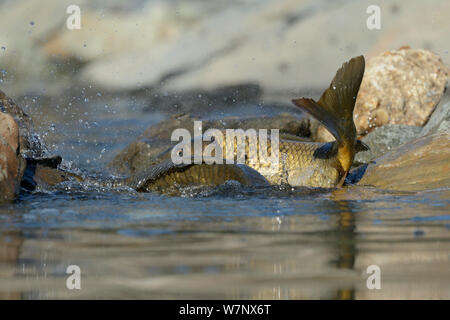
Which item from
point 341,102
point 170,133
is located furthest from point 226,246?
point 170,133

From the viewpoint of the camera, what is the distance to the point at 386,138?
7988 mm

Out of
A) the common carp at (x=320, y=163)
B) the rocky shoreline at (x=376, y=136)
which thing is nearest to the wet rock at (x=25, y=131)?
the rocky shoreline at (x=376, y=136)

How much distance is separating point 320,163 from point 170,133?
11.3 feet

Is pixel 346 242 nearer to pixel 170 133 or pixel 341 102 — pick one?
pixel 341 102

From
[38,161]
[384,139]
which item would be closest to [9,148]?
[38,161]

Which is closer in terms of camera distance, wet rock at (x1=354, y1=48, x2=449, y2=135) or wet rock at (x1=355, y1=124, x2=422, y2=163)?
wet rock at (x1=355, y1=124, x2=422, y2=163)

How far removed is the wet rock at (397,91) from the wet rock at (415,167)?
240 cm

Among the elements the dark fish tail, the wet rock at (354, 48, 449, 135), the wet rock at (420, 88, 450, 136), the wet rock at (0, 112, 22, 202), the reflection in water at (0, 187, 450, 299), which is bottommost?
the reflection in water at (0, 187, 450, 299)

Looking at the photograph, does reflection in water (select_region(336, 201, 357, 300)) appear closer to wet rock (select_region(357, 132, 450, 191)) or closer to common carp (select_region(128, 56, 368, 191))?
common carp (select_region(128, 56, 368, 191))

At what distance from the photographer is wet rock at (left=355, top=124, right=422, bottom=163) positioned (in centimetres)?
779

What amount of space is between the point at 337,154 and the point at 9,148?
2.46m

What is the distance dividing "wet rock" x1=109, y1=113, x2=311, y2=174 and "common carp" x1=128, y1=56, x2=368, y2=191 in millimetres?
2465

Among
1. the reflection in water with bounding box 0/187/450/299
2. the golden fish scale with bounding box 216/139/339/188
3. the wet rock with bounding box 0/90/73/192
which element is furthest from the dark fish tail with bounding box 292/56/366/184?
the wet rock with bounding box 0/90/73/192

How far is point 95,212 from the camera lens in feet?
13.9
